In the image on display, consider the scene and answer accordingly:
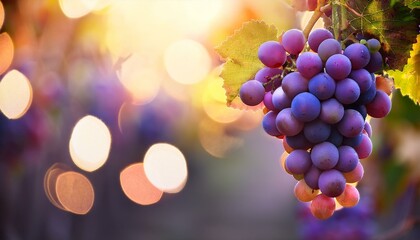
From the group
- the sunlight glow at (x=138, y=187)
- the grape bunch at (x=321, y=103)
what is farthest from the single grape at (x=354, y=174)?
the sunlight glow at (x=138, y=187)

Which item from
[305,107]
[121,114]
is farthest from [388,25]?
[121,114]

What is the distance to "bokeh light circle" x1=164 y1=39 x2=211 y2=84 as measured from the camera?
2974mm

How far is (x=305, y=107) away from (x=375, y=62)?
0.33 ft

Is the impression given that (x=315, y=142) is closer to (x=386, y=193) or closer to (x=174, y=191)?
(x=386, y=193)

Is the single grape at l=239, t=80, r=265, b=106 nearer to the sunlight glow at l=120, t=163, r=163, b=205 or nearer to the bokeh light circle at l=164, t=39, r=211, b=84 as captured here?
the bokeh light circle at l=164, t=39, r=211, b=84

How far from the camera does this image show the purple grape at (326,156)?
71 cm

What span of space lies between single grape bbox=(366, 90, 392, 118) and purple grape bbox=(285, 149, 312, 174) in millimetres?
85

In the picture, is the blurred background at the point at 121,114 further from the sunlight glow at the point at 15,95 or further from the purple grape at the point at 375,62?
the purple grape at the point at 375,62

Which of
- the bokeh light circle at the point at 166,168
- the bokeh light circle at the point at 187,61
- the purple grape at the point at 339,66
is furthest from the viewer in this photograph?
the bokeh light circle at the point at 166,168

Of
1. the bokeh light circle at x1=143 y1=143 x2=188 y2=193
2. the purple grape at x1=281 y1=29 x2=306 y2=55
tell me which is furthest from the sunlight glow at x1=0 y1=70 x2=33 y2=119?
the purple grape at x1=281 y1=29 x2=306 y2=55

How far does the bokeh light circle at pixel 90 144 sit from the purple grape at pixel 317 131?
2.64 meters

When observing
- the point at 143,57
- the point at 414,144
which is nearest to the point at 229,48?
the point at 414,144

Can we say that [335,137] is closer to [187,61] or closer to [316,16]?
[316,16]

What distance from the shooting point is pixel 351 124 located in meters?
0.71
